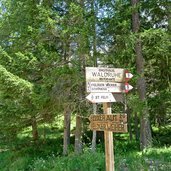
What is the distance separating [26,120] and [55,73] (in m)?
3.06

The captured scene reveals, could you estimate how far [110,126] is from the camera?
5.40m

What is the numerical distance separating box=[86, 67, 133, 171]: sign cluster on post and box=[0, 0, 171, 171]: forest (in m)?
3.72

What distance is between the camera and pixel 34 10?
11430mm

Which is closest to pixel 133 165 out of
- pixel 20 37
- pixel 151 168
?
pixel 151 168

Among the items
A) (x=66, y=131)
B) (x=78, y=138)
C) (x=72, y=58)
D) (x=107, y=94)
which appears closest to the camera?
(x=107, y=94)

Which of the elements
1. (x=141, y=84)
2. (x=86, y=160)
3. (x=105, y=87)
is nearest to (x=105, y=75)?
(x=105, y=87)

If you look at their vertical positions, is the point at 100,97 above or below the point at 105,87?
below

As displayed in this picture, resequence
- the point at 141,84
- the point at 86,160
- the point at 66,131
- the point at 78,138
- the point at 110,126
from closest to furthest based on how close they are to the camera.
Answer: the point at 110,126, the point at 86,160, the point at 78,138, the point at 141,84, the point at 66,131

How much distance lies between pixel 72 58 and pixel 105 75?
5.82m

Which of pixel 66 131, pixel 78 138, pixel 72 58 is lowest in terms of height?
pixel 78 138

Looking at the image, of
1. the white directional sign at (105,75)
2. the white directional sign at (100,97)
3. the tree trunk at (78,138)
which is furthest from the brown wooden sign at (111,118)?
the tree trunk at (78,138)

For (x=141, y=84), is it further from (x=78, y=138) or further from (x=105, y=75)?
(x=105, y=75)

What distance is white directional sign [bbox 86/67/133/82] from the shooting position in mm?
5493

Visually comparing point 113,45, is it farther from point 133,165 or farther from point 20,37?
point 133,165
